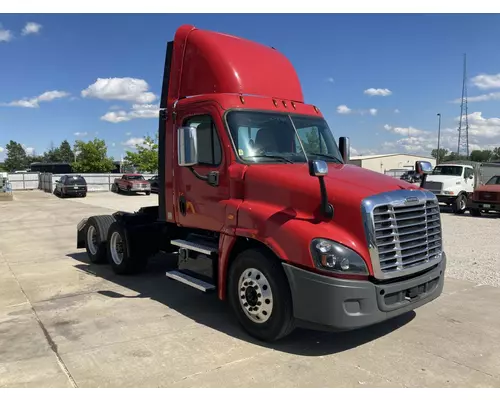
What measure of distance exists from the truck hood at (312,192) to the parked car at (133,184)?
31069 mm

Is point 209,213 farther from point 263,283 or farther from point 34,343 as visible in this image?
point 34,343

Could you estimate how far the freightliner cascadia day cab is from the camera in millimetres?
4215

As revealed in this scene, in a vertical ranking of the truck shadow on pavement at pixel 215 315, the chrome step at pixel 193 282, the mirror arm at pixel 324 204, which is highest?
the mirror arm at pixel 324 204

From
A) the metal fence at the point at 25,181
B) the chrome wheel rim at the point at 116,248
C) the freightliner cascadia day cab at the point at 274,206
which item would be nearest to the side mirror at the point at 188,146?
the freightliner cascadia day cab at the point at 274,206

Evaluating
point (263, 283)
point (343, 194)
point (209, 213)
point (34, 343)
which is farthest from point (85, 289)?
point (343, 194)

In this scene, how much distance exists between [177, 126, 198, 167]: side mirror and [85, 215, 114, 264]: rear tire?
3898 mm

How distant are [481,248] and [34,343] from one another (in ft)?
32.3

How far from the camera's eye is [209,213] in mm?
5586

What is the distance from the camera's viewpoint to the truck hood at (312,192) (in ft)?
14.0

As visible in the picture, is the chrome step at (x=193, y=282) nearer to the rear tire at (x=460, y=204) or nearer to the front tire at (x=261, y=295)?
the front tire at (x=261, y=295)

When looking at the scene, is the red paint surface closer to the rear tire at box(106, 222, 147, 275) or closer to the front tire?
the front tire

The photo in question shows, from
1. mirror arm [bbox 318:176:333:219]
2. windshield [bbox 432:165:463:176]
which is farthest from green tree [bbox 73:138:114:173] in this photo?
mirror arm [bbox 318:176:333:219]

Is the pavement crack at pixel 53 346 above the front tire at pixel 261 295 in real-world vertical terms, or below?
below

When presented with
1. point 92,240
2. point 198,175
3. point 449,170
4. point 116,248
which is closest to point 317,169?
point 198,175
